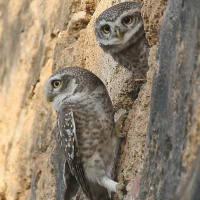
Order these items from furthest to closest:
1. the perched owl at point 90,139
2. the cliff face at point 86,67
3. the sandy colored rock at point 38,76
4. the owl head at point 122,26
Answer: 1. the sandy colored rock at point 38,76
2. the owl head at point 122,26
3. the perched owl at point 90,139
4. the cliff face at point 86,67

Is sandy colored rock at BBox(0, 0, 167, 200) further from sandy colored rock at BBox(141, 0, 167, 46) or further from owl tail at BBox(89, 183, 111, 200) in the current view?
sandy colored rock at BBox(141, 0, 167, 46)

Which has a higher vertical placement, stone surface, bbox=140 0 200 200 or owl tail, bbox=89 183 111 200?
stone surface, bbox=140 0 200 200

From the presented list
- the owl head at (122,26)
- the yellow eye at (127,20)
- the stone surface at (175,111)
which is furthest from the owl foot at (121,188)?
the yellow eye at (127,20)

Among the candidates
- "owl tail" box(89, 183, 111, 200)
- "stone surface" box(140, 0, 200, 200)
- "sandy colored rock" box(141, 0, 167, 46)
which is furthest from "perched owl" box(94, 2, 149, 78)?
"stone surface" box(140, 0, 200, 200)

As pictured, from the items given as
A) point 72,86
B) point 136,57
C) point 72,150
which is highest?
point 136,57

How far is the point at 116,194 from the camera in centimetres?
353

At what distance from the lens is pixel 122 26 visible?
3969 millimetres

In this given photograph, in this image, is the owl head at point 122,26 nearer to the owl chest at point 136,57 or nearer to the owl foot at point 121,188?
the owl chest at point 136,57

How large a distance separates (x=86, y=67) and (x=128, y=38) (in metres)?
1.06

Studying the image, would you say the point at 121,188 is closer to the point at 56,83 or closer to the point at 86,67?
the point at 56,83

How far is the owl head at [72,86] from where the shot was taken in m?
3.75

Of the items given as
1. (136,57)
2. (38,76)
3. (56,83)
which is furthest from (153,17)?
(38,76)

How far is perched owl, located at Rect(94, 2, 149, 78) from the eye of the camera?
12.6 ft

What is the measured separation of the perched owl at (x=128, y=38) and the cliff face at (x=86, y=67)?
154mm
